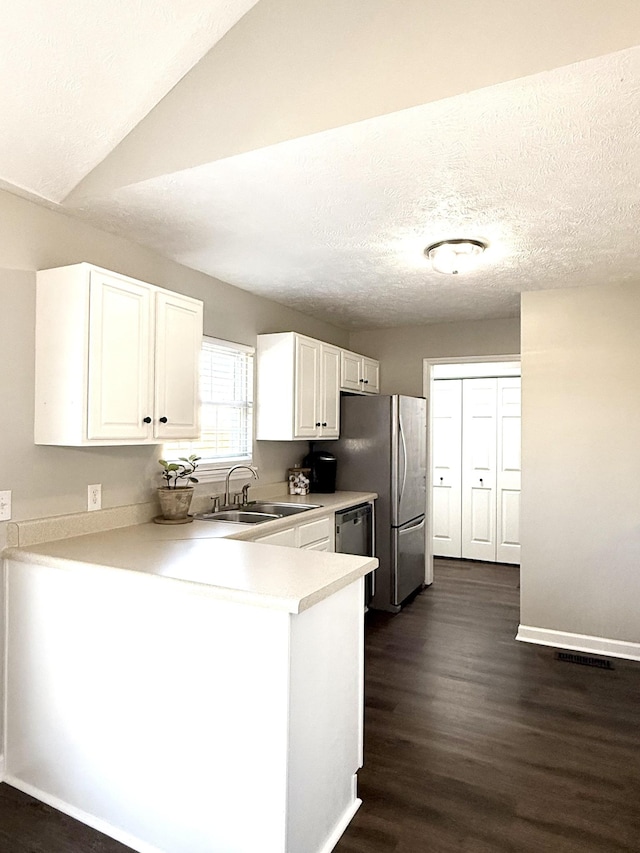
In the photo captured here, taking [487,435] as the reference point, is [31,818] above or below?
below

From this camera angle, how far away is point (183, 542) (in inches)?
97.0

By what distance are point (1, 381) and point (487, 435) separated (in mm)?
5073

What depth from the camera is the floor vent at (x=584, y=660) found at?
11.2 feet

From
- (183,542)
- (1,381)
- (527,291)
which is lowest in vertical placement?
(183,542)

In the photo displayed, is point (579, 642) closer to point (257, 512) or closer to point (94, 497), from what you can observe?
point (257, 512)

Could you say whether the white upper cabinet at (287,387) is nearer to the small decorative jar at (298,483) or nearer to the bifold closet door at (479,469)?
the small decorative jar at (298,483)

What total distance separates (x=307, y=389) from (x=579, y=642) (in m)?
2.47

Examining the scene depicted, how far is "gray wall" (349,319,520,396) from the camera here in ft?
15.7

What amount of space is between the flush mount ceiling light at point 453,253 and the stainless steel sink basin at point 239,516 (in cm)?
176

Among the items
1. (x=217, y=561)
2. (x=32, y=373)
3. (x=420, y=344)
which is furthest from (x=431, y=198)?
(x=420, y=344)

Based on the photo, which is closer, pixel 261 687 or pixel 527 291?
pixel 261 687

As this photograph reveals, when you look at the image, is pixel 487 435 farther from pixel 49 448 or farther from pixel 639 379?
pixel 49 448

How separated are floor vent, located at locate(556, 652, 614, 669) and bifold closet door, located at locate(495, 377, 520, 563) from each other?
8.29ft

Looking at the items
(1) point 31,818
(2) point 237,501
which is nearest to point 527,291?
(2) point 237,501
